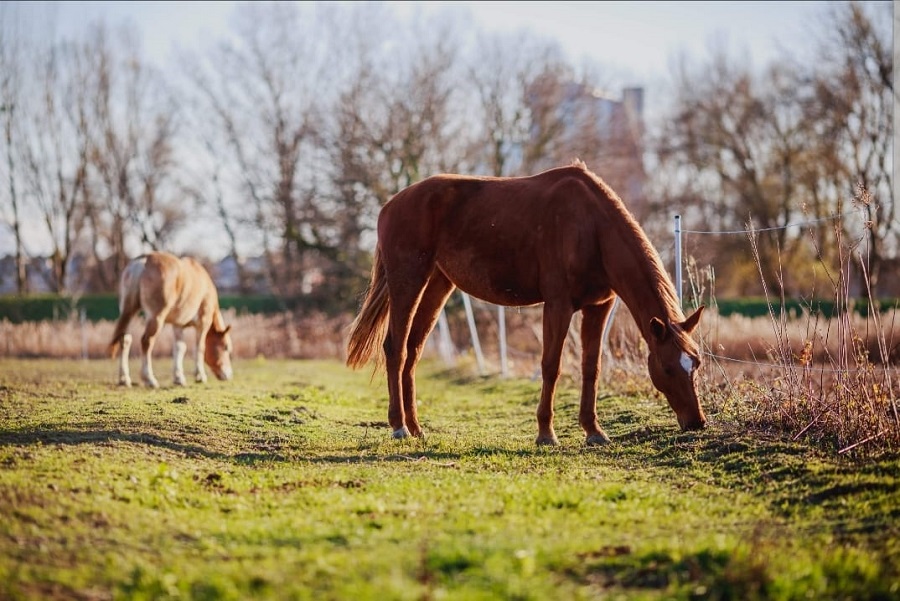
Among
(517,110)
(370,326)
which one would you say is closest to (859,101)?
(517,110)

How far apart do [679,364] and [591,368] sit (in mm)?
1008

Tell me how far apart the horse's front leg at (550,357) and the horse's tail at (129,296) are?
7801 mm

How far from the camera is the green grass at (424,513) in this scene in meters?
3.79

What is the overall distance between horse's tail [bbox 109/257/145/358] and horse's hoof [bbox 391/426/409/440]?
6.60m

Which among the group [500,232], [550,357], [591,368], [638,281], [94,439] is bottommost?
[94,439]

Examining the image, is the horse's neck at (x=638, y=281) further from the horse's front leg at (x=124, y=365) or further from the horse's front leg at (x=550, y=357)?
the horse's front leg at (x=124, y=365)

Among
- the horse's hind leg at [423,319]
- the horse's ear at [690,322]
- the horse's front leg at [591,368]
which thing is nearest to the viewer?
the horse's ear at [690,322]

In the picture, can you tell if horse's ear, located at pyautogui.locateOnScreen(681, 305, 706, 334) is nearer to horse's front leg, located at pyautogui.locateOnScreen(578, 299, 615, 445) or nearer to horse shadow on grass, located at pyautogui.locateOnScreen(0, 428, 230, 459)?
horse's front leg, located at pyautogui.locateOnScreen(578, 299, 615, 445)

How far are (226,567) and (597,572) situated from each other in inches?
64.5

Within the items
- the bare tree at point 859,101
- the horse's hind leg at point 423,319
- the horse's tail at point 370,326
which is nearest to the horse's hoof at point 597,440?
the horse's hind leg at point 423,319

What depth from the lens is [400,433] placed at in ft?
26.9

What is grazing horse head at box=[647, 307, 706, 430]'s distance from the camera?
22.7ft

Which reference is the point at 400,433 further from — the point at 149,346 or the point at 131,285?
the point at 131,285

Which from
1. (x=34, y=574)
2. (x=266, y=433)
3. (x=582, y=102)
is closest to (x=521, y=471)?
(x=266, y=433)
